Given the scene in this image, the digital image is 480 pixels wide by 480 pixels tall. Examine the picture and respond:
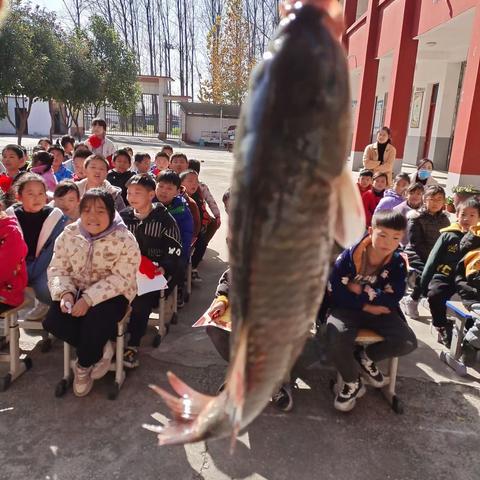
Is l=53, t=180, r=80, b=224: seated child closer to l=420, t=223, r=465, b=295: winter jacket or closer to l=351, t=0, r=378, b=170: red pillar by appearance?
l=420, t=223, r=465, b=295: winter jacket

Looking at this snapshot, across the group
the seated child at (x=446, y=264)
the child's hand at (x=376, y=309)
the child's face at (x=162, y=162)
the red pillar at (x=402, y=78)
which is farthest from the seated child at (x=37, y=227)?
the red pillar at (x=402, y=78)

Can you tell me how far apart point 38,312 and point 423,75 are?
55.0 feet

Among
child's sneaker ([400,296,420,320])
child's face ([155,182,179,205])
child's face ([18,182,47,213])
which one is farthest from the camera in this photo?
child's sneaker ([400,296,420,320])

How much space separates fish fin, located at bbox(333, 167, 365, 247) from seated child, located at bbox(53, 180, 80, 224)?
3965mm

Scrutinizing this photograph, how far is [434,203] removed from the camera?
17.5ft

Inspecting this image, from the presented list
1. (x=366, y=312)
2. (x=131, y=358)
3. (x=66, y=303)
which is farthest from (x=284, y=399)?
(x=66, y=303)

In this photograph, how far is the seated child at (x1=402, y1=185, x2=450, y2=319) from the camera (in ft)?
17.5

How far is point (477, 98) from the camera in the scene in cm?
860

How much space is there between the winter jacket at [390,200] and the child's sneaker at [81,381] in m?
3.60

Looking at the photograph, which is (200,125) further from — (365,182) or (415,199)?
(415,199)

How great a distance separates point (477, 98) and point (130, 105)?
22734 mm

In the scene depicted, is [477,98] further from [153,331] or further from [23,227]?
[23,227]

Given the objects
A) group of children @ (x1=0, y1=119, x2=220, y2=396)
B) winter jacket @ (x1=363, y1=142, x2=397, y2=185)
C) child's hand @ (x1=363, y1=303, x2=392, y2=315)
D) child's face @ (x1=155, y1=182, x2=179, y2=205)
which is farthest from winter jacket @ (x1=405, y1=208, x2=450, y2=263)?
child's face @ (x1=155, y1=182, x2=179, y2=205)

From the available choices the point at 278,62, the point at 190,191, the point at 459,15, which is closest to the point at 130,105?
the point at 459,15
